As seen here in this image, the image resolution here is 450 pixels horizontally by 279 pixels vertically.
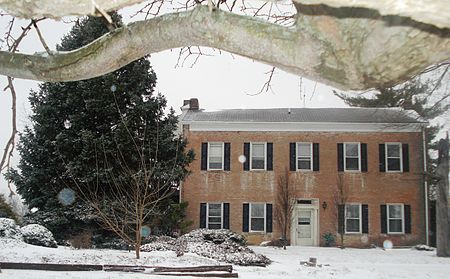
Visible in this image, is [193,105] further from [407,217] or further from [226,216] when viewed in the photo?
[407,217]

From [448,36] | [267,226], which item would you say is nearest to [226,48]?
[448,36]

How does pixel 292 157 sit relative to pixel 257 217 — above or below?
above

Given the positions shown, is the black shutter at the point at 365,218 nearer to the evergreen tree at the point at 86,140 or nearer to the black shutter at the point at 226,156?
the black shutter at the point at 226,156

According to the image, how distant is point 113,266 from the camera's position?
1094 cm

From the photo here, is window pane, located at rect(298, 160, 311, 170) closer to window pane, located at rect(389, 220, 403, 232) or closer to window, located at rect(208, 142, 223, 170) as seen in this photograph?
window, located at rect(208, 142, 223, 170)

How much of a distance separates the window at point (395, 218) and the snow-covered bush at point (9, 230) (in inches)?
693

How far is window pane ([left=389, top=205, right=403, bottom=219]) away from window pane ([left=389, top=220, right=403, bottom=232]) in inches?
10.7

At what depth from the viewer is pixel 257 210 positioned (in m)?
25.0

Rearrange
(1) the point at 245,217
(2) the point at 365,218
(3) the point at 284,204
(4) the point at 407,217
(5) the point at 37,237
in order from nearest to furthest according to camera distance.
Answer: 1. (5) the point at 37,237
2. (3) the point at 284,204
3. (4) the point at 407,217
4. (2) the point at 365,218
5. (1) the point at 245,217

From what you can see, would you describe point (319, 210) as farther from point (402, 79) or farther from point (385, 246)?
point (402, 79)

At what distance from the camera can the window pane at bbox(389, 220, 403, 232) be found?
24.4 meters

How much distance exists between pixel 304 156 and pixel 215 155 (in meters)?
4.76

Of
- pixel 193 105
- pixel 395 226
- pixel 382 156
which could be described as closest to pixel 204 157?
pixel 193 105

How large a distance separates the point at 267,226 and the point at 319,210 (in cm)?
284
